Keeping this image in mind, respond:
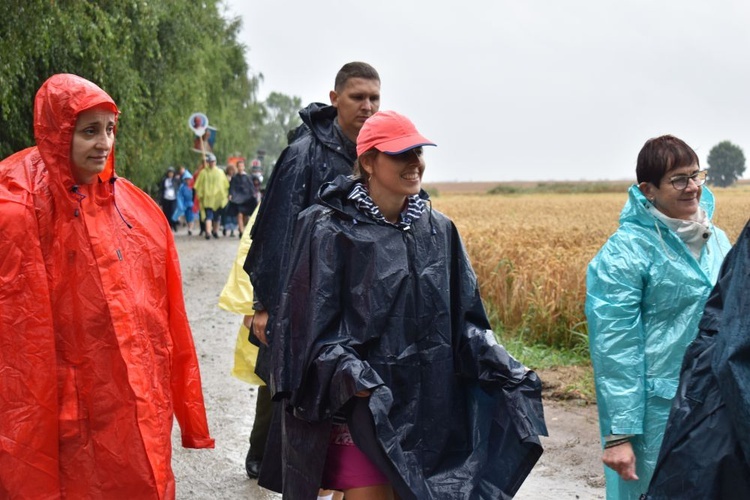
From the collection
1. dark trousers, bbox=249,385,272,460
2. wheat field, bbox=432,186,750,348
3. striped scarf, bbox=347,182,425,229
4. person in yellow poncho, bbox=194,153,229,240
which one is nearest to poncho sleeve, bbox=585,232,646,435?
striped scarf, bbox=347,182,425,229

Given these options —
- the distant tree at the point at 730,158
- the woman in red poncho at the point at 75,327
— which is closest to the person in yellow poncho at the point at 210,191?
the distant tree at the point at 730,158

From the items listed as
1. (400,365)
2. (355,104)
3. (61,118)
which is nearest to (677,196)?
(400,365)

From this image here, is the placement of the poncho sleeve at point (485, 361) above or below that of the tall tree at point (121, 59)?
below

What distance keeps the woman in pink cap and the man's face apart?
125cm

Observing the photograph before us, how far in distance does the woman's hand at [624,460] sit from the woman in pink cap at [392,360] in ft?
1.42

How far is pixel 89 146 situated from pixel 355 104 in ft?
4.53

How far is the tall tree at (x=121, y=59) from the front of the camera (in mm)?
10516

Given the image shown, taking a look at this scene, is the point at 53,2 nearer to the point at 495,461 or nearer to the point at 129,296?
the point at 129,296

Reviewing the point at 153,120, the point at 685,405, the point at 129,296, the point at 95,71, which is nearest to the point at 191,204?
the point at 153,120

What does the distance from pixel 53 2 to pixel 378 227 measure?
315 inches

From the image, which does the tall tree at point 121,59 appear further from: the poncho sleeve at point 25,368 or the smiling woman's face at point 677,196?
the smiling woman's face at point 677,196

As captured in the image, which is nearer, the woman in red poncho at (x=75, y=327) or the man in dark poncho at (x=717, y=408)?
the man in dark poncho at (x=717, y=408)

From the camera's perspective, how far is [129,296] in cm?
409

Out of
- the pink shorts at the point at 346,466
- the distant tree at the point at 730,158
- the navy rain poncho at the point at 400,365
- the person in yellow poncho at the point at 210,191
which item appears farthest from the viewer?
the person in yellow poncho at the point at 210,191
